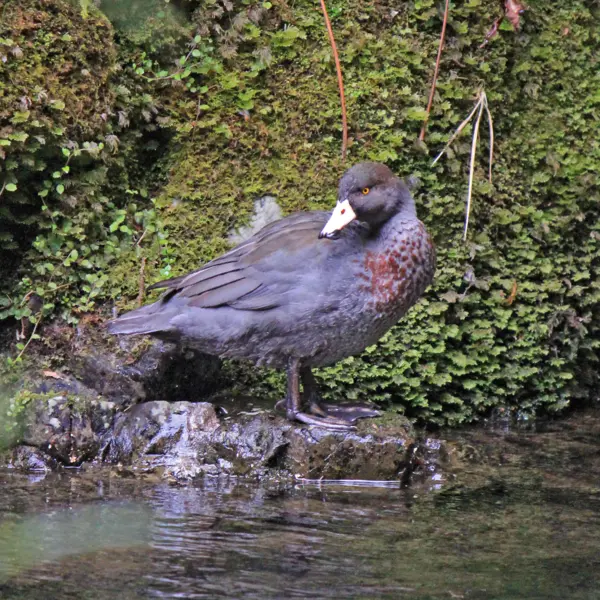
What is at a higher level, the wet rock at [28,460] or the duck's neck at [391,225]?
the duck's neck at [391,225]

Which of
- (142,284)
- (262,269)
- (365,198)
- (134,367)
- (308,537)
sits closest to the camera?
(308,537)

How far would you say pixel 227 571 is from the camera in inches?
144

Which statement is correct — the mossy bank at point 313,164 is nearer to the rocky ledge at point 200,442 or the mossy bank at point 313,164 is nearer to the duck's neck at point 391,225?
the rocky ledge at point 200,442

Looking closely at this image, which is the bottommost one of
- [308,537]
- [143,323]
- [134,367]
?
[308,537]

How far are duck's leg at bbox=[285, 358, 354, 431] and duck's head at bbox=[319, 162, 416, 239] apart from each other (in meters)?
0.73

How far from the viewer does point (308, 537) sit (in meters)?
4.16

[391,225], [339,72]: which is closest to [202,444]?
[391,225]

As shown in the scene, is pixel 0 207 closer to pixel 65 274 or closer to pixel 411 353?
pixel 65 274

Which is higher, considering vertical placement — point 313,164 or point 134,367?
point 313,164

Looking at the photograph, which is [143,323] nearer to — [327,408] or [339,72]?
[327,408]

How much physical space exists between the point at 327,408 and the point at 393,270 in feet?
2.95

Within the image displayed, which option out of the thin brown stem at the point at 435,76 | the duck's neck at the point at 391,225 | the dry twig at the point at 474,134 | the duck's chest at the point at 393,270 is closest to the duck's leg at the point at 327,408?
the duck's chest at the point at 393,270

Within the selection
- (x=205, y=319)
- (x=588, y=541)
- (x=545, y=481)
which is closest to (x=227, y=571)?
(x=588, y=541)

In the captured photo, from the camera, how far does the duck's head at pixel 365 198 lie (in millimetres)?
5043
